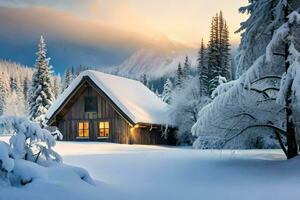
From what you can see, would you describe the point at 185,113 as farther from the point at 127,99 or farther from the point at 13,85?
the point at 13,85

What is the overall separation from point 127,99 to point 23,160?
87.9ft

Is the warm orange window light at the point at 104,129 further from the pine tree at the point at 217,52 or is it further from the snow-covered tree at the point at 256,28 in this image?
the snow-covered tree at the point at 256,28

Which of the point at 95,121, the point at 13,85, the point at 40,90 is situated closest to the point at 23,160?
the point at 95,121

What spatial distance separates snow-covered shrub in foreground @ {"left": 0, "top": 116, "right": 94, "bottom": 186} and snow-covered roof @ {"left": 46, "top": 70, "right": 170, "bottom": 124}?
22.3 metres

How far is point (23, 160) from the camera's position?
8.33 m

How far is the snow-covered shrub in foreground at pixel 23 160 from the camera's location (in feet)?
24.6

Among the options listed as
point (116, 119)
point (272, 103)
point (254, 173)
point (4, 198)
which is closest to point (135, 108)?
point (116, 119)

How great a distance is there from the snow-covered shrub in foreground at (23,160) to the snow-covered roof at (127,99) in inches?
879

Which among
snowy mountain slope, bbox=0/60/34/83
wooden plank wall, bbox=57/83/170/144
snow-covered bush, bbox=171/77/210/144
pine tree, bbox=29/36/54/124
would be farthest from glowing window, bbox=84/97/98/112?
snowy mountain slope, bbox=0/60/34/83

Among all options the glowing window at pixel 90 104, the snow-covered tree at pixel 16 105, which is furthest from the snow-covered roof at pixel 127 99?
the snow-covered tree at pixel 16 105

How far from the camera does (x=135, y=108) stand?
34000 millimetres

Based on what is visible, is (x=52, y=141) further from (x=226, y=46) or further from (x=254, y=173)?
(x=226, y=46)

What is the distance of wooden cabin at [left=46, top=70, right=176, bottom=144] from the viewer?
32938 mm

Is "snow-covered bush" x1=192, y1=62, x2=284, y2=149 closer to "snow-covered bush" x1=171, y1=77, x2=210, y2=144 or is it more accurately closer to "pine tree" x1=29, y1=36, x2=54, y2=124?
"snow-covered bush" x1=171, y1=77, x2=210, y2=144
